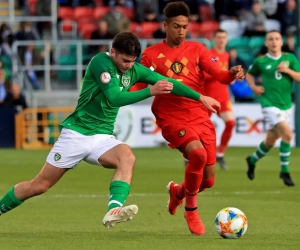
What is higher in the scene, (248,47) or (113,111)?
(113,111)

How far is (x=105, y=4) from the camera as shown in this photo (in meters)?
29.3

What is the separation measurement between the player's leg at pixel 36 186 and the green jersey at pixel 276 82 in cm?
678

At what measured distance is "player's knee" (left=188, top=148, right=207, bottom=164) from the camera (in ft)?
32.5

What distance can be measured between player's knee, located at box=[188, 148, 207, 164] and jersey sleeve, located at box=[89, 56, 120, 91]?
1.28m

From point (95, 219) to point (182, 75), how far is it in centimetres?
207

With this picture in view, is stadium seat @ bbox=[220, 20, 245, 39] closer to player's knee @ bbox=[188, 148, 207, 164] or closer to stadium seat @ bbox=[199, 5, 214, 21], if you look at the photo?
stadium seat @ bbox=[199, 5, 214, 21]

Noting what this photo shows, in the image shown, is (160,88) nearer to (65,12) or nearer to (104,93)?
(104,93)

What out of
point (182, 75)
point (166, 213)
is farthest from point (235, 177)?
point (182, 75)

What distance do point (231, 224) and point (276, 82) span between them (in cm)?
674

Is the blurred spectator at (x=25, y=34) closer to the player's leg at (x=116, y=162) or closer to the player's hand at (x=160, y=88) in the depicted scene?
the player's leg at (x=116, y=162)

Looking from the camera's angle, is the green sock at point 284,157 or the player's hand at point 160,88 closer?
the player's hand at point 160,88

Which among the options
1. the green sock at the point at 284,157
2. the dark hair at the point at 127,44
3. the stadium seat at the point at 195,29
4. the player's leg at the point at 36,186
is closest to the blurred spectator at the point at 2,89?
the stadium seat at the point at 195,29

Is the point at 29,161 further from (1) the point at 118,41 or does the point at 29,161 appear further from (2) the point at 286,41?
(1) the point at 118,41

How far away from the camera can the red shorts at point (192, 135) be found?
400 inches
